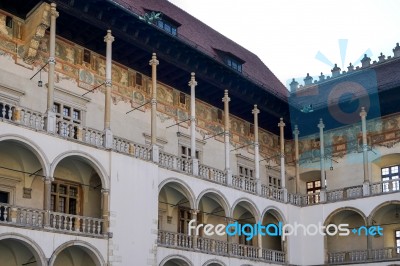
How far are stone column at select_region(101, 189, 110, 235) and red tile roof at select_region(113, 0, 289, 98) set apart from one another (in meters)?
6.34

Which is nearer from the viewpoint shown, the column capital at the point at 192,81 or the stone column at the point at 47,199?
the stone column at the point at 47,199

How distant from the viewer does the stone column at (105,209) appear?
714 inches

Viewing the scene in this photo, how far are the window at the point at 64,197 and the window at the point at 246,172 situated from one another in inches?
327

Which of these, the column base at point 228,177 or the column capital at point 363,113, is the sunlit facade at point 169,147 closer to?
the column base at point 228,177

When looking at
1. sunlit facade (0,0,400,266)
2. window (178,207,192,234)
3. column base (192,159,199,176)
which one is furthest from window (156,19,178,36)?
window (178,207,192,234)

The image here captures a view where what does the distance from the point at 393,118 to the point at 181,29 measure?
884 cm

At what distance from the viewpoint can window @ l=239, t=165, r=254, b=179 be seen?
85.9 ft

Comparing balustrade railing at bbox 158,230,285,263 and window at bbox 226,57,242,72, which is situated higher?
window at bbox 226,57,242,72

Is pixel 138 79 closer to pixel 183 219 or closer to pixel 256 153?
pixel 183 219

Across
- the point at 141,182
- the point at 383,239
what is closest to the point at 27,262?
the point at 141,182

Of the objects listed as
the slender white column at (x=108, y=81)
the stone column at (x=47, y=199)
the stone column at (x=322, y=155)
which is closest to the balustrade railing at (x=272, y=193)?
the stone column at (x=322, y=155)

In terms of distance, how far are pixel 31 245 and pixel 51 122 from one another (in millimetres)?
3169

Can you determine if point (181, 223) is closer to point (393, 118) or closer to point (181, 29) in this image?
point (181, 29)

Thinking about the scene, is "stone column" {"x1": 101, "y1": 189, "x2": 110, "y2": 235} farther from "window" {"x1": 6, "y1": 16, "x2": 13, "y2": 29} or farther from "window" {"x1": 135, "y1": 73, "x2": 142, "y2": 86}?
"window" {"x1": 6, "y1": 16, "x2": 13, "y2": 29}
